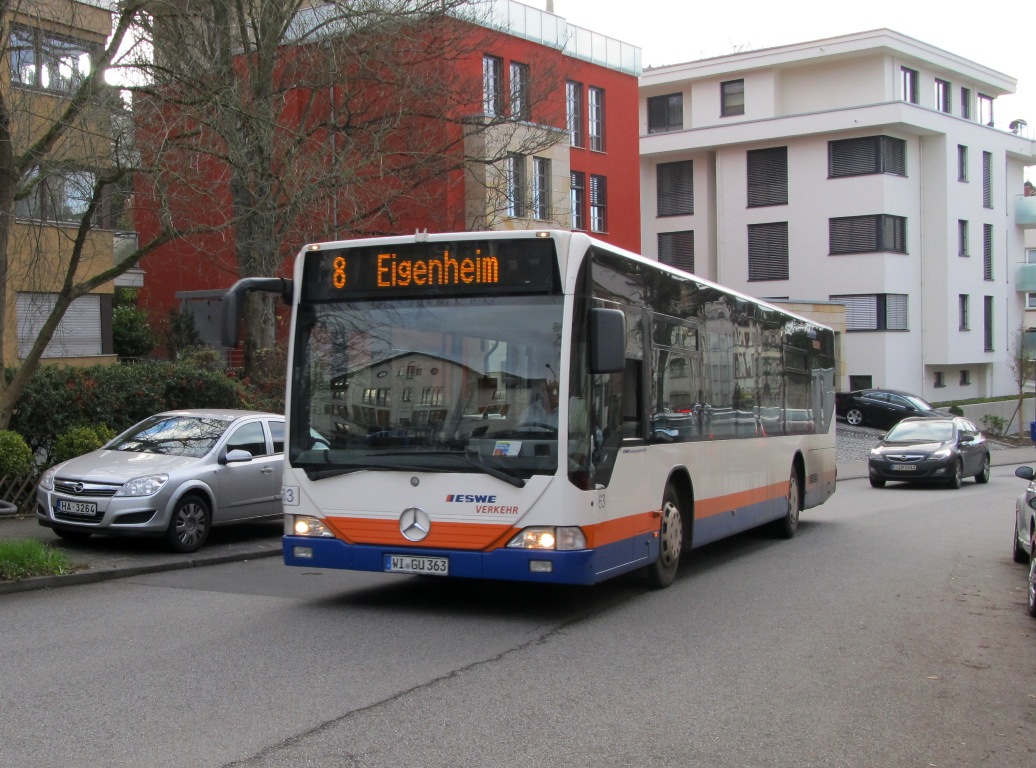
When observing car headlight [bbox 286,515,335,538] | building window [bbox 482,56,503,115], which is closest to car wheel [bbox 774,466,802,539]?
car headlight [bbox 286,515,335,538]

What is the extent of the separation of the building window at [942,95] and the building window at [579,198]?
22.6 metres

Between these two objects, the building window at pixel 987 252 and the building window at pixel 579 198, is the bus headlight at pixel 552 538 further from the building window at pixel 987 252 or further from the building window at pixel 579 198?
the building window at pixel 987 252

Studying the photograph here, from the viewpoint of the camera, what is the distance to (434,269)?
29.3 ft

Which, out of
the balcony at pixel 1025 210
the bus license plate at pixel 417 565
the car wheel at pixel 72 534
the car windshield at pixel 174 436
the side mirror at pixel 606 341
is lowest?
the car wheel at pixel 72 534

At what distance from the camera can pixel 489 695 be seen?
6527 millimetres

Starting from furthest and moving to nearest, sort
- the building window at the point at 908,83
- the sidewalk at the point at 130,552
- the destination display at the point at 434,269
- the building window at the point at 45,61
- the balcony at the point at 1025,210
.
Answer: the balcony at the point at 1025,210
the building window at the point at 908,83
the building window at the point at 45,61
the sidewalk at the point at 130,552
the destination display at the point at 434,269

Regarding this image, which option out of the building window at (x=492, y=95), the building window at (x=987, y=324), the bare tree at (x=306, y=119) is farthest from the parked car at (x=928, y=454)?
the building window at (x=987, y=324)

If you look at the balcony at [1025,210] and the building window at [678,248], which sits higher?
the balcony at [1025,210]

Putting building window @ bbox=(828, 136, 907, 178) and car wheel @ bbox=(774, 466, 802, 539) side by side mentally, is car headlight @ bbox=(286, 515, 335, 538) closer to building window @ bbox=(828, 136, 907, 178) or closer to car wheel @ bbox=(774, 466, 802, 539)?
car wheel @ bbox=(774, 466, 802, 539)

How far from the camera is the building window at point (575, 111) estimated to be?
124 feet

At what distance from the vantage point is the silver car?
12091 mm

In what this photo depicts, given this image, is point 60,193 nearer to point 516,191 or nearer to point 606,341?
point 606,341

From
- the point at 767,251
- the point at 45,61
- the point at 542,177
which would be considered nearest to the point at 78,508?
the point at 45,61

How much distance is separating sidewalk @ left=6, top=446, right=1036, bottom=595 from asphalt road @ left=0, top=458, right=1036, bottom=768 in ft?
0.81
